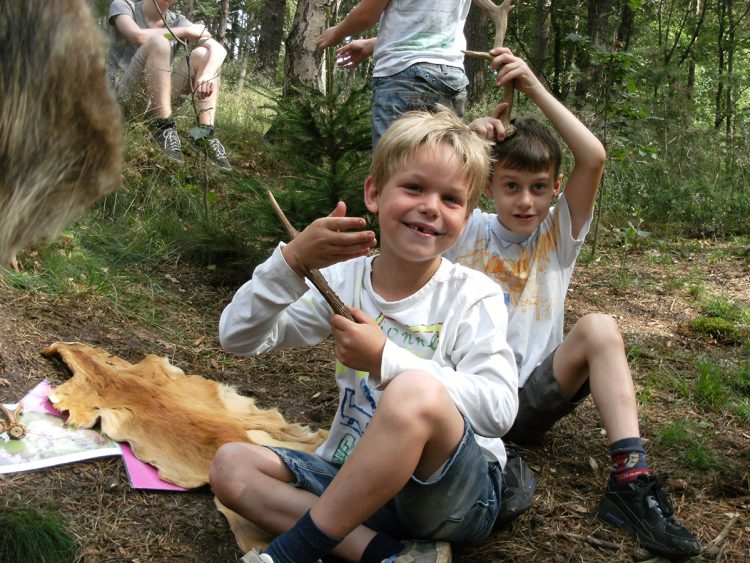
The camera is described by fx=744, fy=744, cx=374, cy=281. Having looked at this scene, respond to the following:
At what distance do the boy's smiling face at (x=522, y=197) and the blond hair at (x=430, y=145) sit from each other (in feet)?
1.97

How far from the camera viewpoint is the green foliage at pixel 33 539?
2.06m

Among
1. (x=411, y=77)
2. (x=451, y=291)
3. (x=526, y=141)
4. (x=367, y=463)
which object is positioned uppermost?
(x=411, y=77)

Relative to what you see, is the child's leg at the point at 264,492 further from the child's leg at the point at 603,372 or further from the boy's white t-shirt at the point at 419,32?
the boy's white t-shirt at the point at 419,32

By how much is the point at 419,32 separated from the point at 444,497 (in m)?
2.60

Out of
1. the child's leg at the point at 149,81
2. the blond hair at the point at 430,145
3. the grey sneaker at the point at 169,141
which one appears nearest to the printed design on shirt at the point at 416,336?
the blond hair at the point at 430,145

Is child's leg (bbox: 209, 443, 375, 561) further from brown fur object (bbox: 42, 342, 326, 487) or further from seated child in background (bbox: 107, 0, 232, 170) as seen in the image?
seated child in background (bbox: 107, 0, 232, 170)

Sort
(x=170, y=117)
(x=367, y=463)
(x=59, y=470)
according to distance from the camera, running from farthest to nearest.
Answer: (x=170, y=117) → (x=59, y=470) → (x=367, y=463)

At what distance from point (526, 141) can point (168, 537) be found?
1941 mm

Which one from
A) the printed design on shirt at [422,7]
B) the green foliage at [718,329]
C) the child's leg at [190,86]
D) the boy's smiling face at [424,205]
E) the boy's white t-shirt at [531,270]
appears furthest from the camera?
the child's leg at [190,86]

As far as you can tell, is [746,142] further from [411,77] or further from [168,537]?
[168,537]

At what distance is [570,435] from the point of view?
329 centimetres

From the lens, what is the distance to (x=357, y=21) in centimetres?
400

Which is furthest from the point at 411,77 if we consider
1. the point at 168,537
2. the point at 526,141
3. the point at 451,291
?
the point at 168,537

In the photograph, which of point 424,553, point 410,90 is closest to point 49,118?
point 424,553
